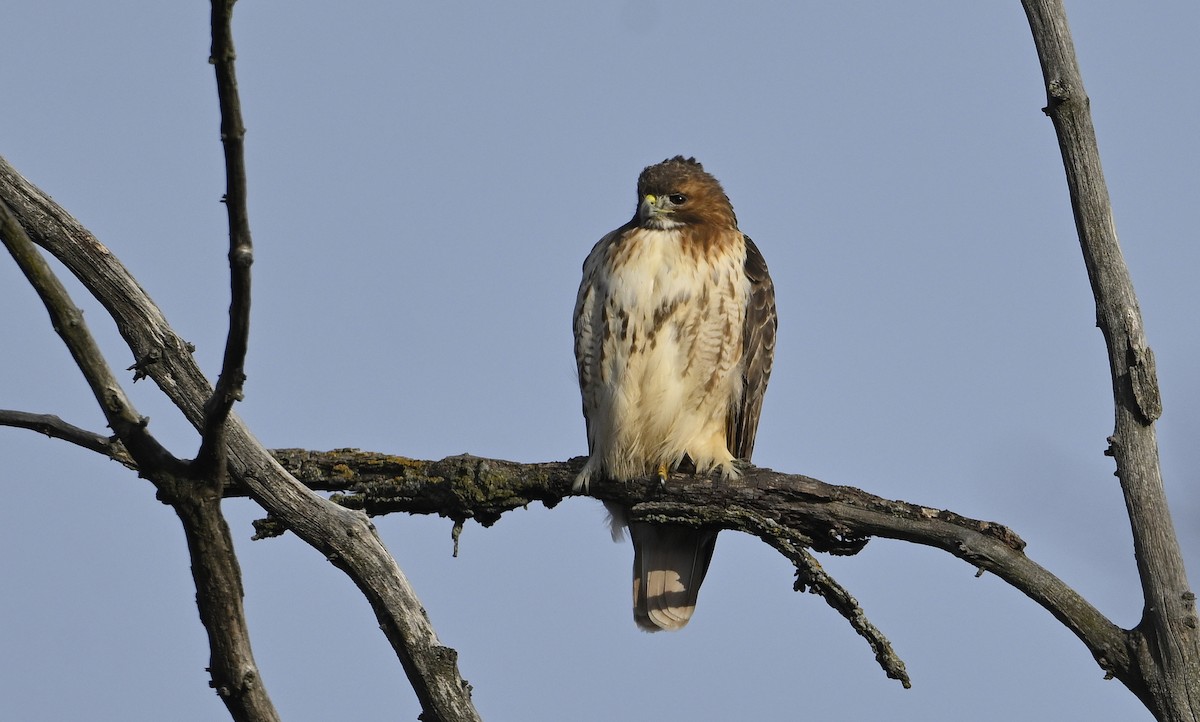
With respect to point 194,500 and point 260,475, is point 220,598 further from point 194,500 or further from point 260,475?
point 260,475

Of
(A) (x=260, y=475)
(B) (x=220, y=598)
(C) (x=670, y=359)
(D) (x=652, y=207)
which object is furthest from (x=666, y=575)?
(B) (x=220, y=598)

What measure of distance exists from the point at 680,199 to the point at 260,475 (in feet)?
10.0

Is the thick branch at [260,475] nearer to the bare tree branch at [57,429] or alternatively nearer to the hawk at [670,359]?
the bare tree branch at [57,429]

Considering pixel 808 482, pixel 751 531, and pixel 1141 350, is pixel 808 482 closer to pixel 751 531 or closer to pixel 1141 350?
pixel 751 531

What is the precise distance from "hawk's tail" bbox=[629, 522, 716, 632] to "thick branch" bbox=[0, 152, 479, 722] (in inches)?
97.9

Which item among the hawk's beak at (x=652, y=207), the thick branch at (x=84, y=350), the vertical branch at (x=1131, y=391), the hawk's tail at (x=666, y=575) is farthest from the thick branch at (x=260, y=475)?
the hawk's beak at (x=652, y=207)

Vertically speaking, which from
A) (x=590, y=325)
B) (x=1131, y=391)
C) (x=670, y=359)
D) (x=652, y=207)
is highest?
(x=652, y=207)

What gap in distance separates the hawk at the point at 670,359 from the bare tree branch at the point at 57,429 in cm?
227

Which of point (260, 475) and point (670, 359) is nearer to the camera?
point (260, 475)

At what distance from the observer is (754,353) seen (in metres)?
6.39

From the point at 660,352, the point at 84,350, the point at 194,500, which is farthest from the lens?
the point at 660,352

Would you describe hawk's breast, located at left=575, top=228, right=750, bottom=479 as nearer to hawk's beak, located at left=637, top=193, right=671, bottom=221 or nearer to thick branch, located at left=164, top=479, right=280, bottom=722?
hawk's beak, located at left=637, top=193, right=671, bottom=221

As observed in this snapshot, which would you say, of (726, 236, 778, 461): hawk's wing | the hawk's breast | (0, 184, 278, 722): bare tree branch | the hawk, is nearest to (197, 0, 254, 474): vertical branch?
(0, 184, 278, 722): bare tree branch

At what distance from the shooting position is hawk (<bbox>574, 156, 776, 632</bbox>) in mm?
6109
